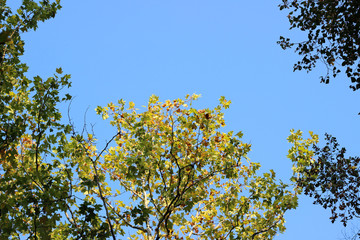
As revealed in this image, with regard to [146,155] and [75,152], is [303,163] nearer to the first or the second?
[146,155]

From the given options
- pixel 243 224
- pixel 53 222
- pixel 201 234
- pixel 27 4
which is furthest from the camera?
pixel 201 234

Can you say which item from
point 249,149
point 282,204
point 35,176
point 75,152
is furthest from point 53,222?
point 282,204

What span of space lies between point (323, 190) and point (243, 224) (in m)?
2.84

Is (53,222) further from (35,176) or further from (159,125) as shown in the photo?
(159,125)

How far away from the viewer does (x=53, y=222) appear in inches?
372

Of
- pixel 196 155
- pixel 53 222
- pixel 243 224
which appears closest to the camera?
pixel 53 222

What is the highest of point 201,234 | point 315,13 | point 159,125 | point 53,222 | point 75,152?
point 315,13

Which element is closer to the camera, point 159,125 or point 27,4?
point 27,4

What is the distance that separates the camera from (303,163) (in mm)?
12391

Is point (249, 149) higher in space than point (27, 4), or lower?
lower

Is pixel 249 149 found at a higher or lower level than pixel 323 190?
higher

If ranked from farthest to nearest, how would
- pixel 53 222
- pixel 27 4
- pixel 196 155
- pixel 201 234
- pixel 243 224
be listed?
pixel 201 234 → pixel 243 224 → pixel 196 155 → pixel 27 4 → pixel 53 222

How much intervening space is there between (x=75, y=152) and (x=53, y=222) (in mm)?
2632

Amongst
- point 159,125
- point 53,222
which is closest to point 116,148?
point 159,125
